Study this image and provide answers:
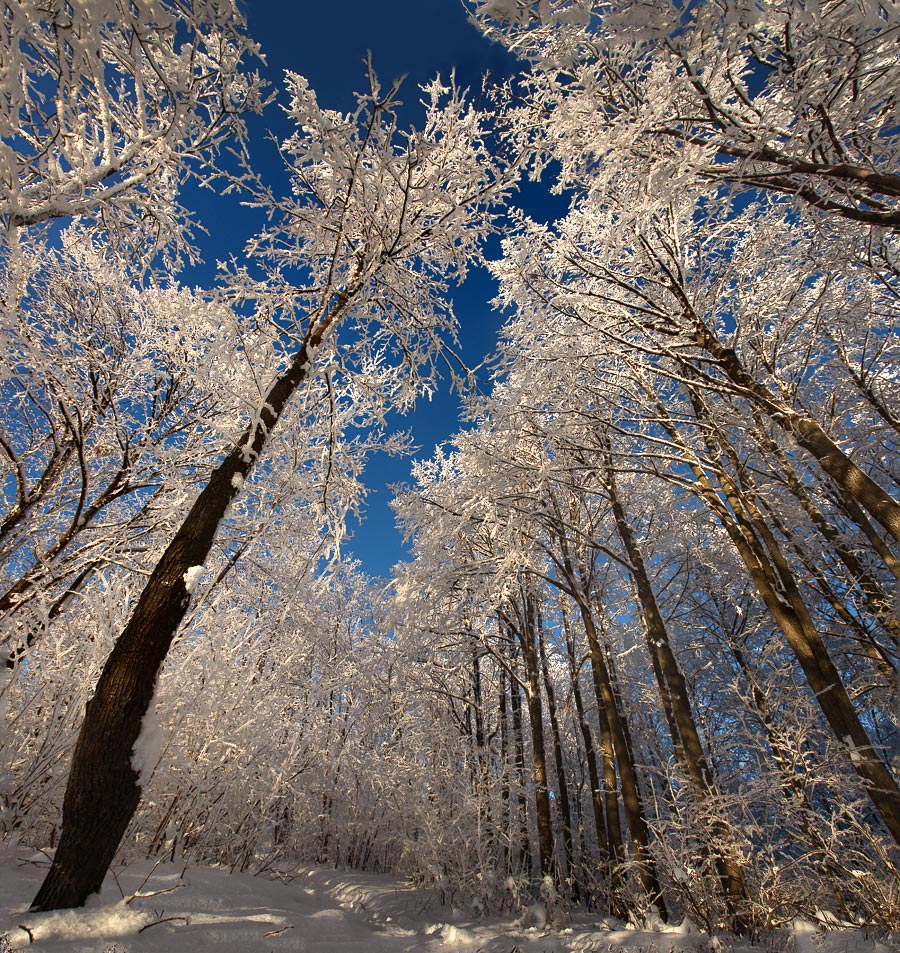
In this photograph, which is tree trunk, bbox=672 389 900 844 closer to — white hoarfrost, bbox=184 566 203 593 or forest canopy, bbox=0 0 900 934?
forest canopy, bbox=0 0 900 934

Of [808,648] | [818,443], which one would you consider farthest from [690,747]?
[818,443]

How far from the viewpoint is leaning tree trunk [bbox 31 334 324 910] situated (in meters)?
2.42

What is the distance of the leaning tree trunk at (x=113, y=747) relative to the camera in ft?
7.95

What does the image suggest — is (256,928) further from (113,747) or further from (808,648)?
(808,648)

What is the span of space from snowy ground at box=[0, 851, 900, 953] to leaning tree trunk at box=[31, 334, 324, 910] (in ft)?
0.51

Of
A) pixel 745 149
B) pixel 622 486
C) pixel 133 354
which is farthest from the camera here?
pixel 622 486

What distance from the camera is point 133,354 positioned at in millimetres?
7281

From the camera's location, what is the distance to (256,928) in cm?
293

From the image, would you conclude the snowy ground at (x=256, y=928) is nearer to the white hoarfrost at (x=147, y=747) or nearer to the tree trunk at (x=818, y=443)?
the white hoarfrost at (x=147, y=747)

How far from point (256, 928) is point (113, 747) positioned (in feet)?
4.91

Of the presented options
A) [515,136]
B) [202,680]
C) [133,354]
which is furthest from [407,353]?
[133,354]

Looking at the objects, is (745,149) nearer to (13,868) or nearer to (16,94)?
(16,94)

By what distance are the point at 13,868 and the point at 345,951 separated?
2.22 m

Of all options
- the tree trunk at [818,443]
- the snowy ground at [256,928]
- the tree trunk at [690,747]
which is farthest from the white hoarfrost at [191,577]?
the tree trunk at [818,443]
